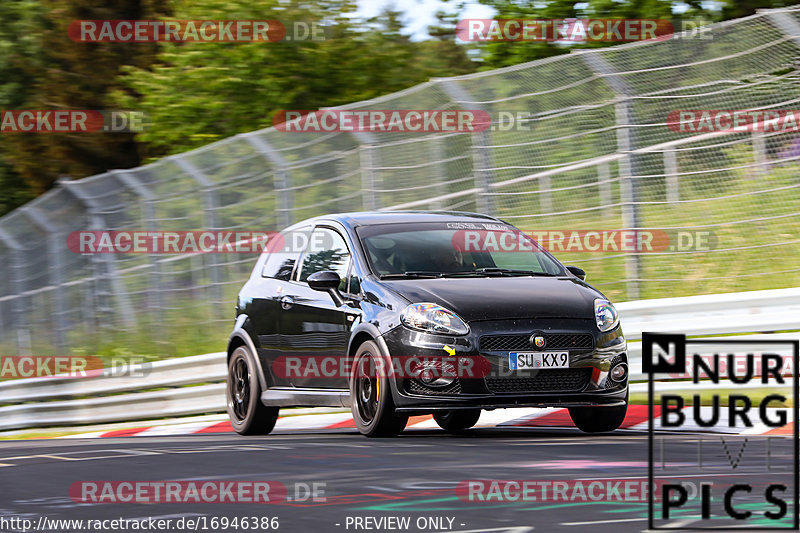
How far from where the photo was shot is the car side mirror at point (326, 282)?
33.2 feet

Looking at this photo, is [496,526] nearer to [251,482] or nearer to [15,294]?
[251,482]

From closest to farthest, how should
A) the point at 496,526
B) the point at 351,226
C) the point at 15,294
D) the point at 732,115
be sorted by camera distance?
the point at 496,526, the point at 351,226, the point at 732,115, the point at 15,294

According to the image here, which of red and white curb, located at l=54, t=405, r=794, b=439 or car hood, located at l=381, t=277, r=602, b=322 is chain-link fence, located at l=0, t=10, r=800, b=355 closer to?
red and white curb, located at l=54, t=405, r=794, b=439

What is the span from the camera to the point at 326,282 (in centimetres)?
1013

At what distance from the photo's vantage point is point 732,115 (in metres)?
12.2

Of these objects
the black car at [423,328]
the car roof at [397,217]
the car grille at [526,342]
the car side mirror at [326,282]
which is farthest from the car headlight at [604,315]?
the car side mirror at [326,282]

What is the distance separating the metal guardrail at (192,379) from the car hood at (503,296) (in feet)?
6.25

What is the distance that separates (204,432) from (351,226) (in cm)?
330

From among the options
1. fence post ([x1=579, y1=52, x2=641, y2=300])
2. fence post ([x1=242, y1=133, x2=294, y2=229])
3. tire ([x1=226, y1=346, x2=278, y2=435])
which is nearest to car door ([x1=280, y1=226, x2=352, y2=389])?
tire ([x1=226, y1=346, x2=278, y2=435])

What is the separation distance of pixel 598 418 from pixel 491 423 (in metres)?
1.57

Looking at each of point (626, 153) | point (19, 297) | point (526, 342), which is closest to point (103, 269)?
point (19, 297)

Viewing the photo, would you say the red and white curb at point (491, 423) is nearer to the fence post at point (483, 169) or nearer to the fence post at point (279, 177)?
the fence post at point (483, 169)

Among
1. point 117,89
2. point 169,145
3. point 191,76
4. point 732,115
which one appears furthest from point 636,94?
point 117,89

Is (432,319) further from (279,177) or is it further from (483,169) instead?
(279,177)
